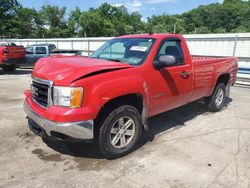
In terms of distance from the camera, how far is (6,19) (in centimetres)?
5466

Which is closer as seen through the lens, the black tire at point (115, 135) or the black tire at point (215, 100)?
the black tire at point (115, 135)

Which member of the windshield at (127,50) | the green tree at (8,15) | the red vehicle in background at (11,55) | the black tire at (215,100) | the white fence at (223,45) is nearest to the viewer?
the windshield at (127,50)

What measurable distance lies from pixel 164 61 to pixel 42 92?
204 centimetres

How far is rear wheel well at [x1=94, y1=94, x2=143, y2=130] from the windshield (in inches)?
24.4

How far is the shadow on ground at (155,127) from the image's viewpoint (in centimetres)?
427

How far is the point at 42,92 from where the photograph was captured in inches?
153

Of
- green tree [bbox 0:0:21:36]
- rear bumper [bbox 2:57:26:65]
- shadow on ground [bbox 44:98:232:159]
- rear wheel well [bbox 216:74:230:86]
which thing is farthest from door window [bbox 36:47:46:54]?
green tree [bbox 0:0:21:36]

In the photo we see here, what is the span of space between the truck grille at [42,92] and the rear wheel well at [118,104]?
29.8 inches

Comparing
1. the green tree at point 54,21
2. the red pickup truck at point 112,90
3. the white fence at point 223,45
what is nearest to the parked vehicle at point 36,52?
the white fence at point 223,45

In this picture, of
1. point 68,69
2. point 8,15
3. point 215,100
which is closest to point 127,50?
point 68,69

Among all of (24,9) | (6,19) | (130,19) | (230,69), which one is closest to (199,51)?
(230,69)

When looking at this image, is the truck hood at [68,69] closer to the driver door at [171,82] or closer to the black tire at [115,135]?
the black tire at [115,135]

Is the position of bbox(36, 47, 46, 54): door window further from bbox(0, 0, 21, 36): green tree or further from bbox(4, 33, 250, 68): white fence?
bbox(0, 0, 21, 36): green tree

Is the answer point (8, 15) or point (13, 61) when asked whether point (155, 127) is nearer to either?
point (13, 61)
